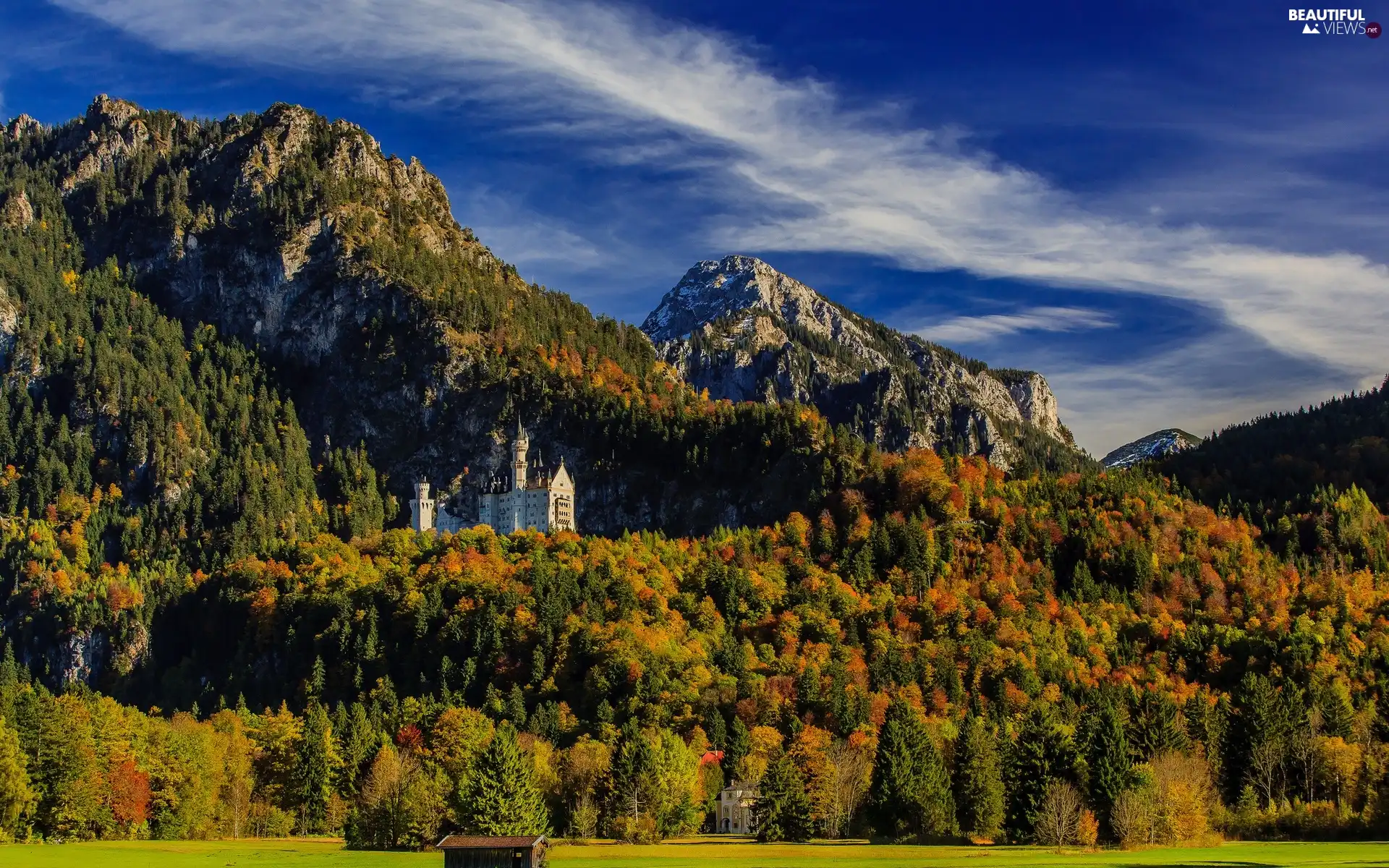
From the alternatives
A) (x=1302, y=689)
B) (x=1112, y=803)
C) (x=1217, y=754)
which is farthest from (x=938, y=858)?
(x=1302, y=689)

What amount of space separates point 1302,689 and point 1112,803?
2377 inches

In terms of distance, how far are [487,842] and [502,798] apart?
48.5ft

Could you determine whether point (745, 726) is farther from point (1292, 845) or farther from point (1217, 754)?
point (1292, 845)

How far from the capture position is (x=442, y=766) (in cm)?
13712

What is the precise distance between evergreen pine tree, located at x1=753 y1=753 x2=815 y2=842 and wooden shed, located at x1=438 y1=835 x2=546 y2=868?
103 feet

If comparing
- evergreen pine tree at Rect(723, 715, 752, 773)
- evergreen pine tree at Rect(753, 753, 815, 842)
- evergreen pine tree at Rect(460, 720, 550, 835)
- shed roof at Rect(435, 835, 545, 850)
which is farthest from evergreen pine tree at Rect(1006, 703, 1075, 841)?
evergreen pine tree at Rect(723, 715, 752, 773)

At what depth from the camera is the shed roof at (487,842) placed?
93.9 meters

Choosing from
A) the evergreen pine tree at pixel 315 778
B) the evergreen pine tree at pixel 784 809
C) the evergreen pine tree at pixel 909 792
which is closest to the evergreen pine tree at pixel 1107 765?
the evergreen pine tree at pixel 909 792

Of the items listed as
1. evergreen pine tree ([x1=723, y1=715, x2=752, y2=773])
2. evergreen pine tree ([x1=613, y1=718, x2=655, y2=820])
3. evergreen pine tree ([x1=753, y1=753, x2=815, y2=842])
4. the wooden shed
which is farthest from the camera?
evergreen pine tree ([x1=723, y1=715, x2=752, y2=773])

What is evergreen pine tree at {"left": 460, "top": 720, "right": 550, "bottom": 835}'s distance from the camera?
108 meters

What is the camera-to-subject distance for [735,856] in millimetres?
104562

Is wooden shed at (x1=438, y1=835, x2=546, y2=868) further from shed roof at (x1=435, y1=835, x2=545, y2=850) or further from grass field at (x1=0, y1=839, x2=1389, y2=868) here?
grass field at (x1=0, y1=839, x2=1389, y2=868)

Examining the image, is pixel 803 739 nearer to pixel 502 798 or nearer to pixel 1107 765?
pixel 1107 765

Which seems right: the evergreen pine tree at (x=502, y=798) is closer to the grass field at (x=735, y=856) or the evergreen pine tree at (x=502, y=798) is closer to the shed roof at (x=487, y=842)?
the grass field at (x=735, y=856)
